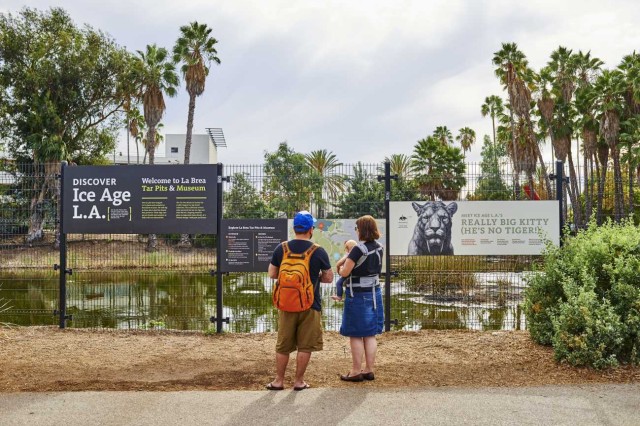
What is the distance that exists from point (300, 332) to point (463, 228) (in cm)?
405

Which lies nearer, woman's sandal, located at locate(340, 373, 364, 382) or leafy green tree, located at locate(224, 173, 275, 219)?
woman's sandal, located at locate(340, 373, 364, 382)

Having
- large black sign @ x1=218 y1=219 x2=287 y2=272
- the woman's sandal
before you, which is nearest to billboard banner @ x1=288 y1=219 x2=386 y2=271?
large black sign @ x1=218 y1=219 x2=287 y2=272

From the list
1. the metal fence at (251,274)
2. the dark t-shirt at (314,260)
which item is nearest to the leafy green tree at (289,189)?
the metal fence at (251,274)

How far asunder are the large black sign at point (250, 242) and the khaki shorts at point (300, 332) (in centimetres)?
310

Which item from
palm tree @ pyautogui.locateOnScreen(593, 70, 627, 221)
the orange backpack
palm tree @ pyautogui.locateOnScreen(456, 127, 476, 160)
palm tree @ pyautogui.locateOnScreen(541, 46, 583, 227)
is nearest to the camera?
the orange backpack

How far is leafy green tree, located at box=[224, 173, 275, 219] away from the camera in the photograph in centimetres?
902

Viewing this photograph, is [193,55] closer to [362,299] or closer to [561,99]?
[561,99]

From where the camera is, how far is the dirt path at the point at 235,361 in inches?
238

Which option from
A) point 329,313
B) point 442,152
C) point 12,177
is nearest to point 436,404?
point 329,313

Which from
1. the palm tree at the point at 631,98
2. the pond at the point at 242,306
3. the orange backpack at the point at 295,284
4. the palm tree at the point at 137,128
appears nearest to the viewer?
the orange backpack at the point at 295,284

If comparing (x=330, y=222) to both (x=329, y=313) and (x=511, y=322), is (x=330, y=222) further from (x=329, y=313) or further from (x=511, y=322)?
(x=511, y=322)

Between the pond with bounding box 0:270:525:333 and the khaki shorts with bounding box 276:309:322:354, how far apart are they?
3573mm

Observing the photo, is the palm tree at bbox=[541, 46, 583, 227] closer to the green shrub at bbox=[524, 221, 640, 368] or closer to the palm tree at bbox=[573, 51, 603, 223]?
the palm tree at bbox=[573, 51, 603, 223]

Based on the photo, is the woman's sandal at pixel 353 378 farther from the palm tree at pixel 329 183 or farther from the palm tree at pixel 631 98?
the palm tree at pixel 631 98
